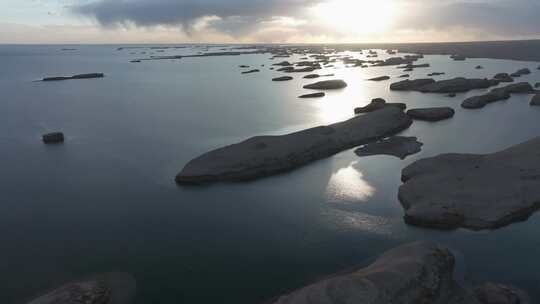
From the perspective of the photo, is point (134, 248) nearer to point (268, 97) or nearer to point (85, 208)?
point (85, 208)

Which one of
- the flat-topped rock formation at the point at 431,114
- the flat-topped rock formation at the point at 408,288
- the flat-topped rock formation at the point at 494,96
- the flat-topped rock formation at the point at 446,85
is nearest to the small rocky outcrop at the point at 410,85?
the flat-topped rock formation at the point at 446,85

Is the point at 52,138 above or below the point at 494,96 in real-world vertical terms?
below

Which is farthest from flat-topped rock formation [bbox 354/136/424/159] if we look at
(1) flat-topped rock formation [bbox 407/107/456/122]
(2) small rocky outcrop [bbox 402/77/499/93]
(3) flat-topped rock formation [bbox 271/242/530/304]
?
(2) small rocky outcrop [bbox 402/77/499/93]

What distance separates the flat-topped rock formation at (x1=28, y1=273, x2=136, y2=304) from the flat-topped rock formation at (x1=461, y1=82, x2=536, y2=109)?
42760 mm

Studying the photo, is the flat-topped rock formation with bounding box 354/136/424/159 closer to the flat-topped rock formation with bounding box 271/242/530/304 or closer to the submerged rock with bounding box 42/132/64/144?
the flat-topped rock formation with bounding box 271/242/530/304

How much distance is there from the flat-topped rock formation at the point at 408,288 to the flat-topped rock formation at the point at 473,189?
15.8 feet

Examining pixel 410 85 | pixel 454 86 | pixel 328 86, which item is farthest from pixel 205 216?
pixel 328 86

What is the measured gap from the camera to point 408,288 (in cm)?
1152

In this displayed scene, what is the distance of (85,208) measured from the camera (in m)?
21.6

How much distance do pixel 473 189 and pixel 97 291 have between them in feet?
55.6

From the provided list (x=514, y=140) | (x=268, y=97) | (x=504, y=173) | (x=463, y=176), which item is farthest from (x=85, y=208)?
(x=268, y=97)

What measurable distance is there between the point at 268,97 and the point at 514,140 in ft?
112

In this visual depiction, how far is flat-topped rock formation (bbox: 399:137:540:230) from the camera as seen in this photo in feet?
58.7

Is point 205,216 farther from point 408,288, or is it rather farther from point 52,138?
point 52,138
